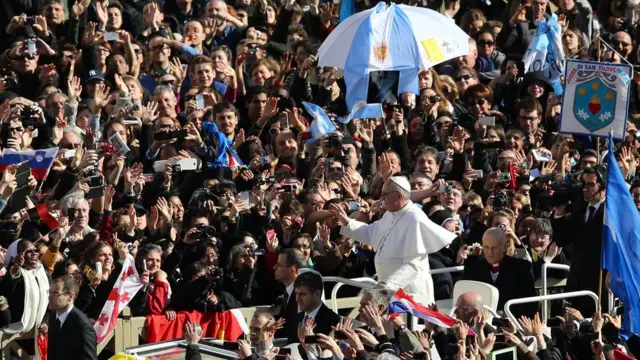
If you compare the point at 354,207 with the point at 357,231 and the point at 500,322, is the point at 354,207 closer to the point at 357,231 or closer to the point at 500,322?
the point at 357,231

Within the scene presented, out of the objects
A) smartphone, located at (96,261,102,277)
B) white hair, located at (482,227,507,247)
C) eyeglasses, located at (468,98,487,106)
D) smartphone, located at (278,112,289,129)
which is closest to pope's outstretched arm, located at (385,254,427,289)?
white hair, located at (482,227,507,247)

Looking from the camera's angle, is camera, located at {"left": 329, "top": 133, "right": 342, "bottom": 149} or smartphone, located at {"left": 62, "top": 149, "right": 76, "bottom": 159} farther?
camera, located at {"left": 329, "top": 133, "right": 342, "bottom": 149}

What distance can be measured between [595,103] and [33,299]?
18.8ft

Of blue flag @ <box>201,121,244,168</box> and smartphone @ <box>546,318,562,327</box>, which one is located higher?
blue flag @ <box>201,121,244,168</box>

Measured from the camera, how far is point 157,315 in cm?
1587

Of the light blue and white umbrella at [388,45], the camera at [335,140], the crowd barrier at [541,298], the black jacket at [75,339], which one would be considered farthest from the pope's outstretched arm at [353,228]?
the light blue and white umbrella at [388,45]

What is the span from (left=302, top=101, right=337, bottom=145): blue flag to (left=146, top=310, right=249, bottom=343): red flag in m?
3.78

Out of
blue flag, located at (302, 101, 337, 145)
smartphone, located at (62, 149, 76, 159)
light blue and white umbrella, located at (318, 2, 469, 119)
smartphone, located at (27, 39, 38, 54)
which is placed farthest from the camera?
smartphone, located at (27, 39, 38, 54)

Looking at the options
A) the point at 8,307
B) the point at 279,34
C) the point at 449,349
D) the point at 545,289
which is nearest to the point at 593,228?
the point at 545,289

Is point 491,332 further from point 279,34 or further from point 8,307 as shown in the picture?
point 279,34

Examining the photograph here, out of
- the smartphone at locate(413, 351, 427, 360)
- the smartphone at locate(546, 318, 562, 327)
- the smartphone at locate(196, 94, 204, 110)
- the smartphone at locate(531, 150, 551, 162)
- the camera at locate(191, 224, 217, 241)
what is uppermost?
the smartphone at locate(413, 351, 427, 360)

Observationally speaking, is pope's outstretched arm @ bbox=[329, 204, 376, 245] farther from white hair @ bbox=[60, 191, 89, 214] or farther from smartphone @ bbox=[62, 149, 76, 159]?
smartphone @ bbox=[62, 149, 76, 159]

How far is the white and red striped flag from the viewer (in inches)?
607

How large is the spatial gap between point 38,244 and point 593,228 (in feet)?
15.4
